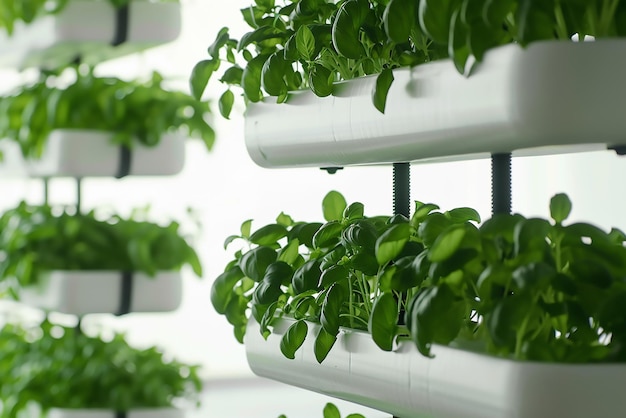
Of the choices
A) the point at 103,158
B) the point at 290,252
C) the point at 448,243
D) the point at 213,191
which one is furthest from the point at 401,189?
the point at 213,191

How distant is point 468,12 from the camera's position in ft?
3.30

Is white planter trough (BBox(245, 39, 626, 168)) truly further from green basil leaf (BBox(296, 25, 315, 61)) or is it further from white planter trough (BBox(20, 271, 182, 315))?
white planter trough (BBox(20, 271, 182, 315))

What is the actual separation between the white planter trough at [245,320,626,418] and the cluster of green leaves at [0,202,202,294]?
1430 mm

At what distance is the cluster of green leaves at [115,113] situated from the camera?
2848 millimetres

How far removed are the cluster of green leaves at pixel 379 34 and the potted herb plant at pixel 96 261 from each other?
4.31 ft

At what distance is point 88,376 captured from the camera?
9.19 feet

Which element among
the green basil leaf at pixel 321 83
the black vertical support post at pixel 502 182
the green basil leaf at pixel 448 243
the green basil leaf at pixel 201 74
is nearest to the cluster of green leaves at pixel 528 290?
the green basil leaf at pixel 448 243

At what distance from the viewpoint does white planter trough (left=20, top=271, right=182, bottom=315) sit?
2779mm

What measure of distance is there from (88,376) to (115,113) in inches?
30.1

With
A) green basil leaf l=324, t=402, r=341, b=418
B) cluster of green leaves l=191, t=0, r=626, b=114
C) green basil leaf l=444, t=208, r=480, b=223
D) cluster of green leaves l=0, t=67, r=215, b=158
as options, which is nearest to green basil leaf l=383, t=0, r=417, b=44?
cluster of green leaves l=191, t=0, r=626, b=114

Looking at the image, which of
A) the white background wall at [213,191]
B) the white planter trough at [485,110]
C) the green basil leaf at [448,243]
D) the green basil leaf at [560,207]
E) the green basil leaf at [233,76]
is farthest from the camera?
the white background wall at [213,191]

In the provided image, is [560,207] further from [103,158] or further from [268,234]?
[103,158]

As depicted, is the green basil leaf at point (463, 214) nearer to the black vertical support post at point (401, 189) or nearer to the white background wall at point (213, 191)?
the black vertical support post at point (401, 189)

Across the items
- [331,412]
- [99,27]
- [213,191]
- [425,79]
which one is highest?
[99,27]
